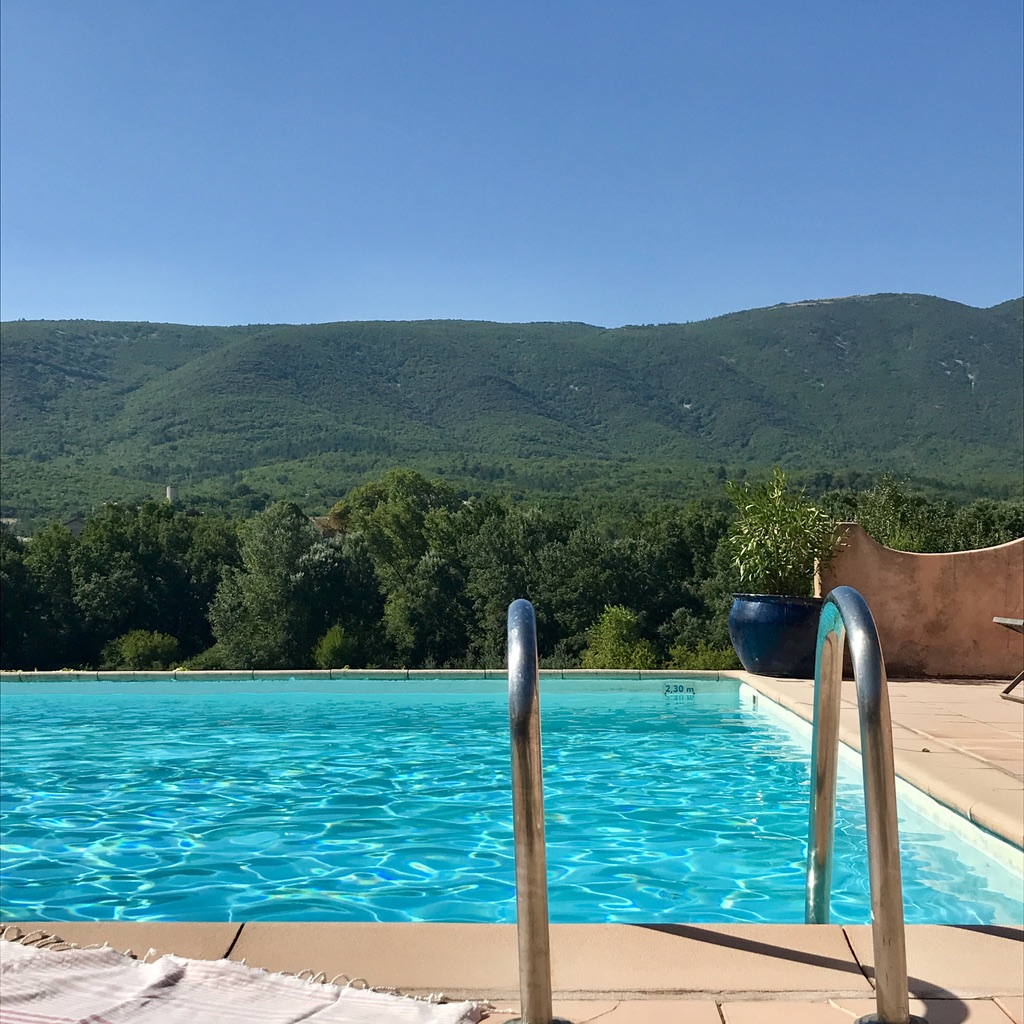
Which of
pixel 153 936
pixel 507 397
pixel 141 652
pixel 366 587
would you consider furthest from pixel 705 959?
pixel 507 397

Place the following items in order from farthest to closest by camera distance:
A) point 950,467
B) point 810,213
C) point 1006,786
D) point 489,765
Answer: point 950,467 < point 810,213 < point 489,765 < point 1006,786

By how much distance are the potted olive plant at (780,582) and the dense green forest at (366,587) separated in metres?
6.65

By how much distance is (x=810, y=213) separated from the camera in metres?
24.0

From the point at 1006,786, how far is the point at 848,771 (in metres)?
1.31

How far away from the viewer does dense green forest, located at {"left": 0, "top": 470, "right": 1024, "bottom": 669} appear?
1723 cm

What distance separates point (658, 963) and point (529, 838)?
2.26ft

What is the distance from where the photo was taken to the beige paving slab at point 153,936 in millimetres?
2154

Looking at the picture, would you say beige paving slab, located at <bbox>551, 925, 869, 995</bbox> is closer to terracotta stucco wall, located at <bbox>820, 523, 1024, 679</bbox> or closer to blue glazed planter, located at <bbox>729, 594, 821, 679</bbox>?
blue glazed planter, located at <bbox>729, 594, 821, 679</bbox>

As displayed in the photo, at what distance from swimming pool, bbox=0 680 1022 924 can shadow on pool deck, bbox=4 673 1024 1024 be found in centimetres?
107

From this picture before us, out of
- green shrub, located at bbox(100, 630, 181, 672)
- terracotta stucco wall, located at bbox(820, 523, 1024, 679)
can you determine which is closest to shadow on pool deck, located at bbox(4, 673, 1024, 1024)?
terracotta stucco wall, located at bbox(820, 523, 1024, 679)

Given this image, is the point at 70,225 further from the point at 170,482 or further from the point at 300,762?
the point at 170,482

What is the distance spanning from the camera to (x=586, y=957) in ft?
6.97

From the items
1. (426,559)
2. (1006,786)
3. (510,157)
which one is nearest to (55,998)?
(1006,786)

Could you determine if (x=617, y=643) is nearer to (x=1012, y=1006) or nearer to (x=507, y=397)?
(x=1012, y=1006)
